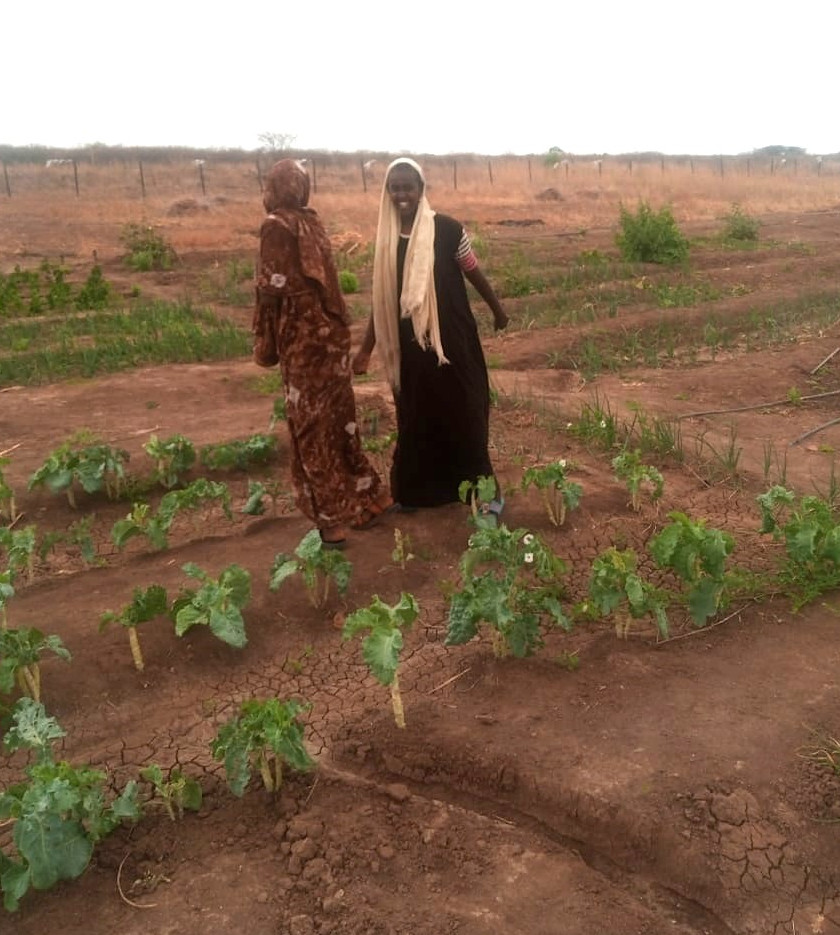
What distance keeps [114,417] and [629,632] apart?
14.7 feet

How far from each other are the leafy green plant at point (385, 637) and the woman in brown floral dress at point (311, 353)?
1243 millimetres

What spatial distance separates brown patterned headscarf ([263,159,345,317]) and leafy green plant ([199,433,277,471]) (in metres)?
1.65

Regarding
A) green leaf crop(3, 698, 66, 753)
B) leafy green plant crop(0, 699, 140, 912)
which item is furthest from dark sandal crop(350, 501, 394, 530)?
leafy green plant crop(0, 699, 140, 912)

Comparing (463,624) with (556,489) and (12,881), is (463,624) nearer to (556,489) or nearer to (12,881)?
(556,489)

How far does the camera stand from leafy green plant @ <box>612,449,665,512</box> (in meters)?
4.08

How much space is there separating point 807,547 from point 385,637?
173 cm

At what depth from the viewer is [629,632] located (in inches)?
131

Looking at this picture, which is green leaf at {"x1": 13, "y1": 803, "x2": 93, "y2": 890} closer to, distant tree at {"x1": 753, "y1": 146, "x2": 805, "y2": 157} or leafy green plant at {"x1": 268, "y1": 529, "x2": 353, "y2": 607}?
leafy green plant at {"x1": 268, "y1": 529, "x2": 353, "y2": 607}

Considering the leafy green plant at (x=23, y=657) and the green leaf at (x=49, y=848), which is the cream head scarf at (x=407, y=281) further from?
the green leaf at (x=49, y=848)

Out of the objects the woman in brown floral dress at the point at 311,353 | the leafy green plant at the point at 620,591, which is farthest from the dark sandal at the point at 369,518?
the leafy green plant at the point at 620,591

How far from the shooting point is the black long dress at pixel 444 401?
3.94m

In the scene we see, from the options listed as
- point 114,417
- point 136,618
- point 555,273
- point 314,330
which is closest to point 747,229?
point 555,273

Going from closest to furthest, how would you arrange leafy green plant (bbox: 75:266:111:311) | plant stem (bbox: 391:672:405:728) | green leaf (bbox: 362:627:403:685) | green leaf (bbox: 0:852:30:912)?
green leaf (bbox: 0:852:30:912) < green leaf (bbox: 362:627:403:685) < plant stem (bbox: 391:672:405:728) < leafy green plant (bbox: 75:266:111:311)

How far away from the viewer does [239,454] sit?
5.09 metres
